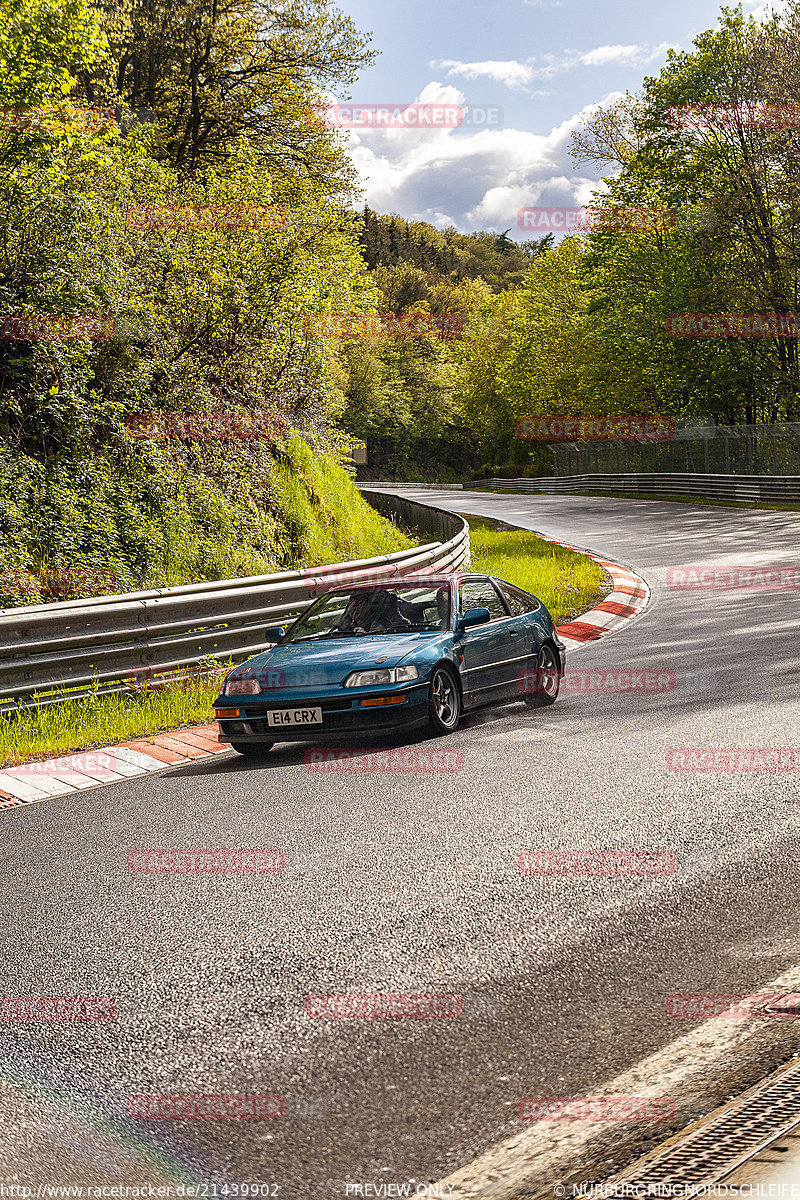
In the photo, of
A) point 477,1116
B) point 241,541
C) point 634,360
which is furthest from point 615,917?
point 634,360

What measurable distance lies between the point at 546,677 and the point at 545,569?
1037 centimetres

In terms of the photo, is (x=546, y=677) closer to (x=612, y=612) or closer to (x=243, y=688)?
(x=243, y=688)

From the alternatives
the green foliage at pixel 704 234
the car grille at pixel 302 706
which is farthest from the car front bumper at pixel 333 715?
the green foliage at pixel 704 234

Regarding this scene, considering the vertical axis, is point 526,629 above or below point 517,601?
below

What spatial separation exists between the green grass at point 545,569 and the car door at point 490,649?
505 centimetres

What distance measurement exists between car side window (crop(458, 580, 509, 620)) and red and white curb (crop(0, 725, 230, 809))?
2.31 metres

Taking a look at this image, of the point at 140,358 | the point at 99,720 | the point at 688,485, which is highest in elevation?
the point at 140,358

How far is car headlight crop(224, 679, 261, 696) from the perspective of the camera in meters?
A: 7.51

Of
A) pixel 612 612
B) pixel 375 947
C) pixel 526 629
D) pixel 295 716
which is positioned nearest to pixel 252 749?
pixel 295 716

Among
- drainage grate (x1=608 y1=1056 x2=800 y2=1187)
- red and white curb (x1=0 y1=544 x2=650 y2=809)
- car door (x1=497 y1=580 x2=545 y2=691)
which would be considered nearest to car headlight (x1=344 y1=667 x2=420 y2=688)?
red and white curb (x1=0 y1=544 x2=650 y2=809)

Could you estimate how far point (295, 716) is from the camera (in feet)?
24.0

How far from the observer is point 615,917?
4000 millimetres

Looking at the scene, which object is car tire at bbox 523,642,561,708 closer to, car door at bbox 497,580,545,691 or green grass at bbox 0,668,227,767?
car door at bbox 497,580,545,691

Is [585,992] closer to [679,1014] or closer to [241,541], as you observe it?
[679,1014]
